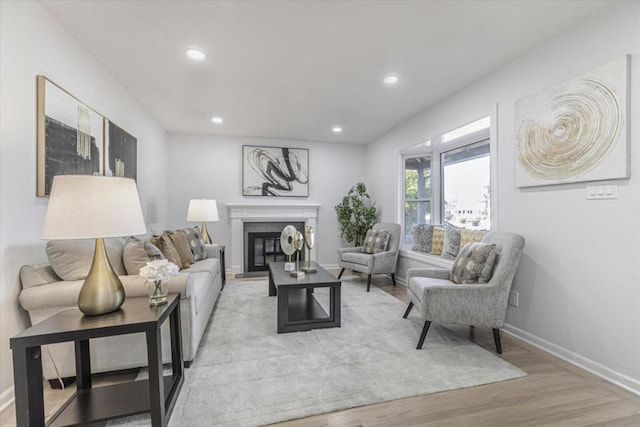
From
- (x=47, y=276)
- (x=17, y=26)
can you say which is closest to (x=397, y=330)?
(x=47, y=276)

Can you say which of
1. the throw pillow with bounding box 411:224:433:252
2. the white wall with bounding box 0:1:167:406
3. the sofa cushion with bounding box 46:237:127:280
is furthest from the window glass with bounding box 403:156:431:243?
the white wall with bounding box 0:1:167:406

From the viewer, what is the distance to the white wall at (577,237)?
6.03 feet

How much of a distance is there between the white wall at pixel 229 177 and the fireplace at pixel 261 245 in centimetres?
38

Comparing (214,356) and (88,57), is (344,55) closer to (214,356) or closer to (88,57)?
(88,57)

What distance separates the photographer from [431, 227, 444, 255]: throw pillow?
12.8 ft

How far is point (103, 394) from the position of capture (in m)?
1.64

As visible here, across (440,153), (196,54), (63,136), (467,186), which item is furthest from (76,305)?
(440,153)

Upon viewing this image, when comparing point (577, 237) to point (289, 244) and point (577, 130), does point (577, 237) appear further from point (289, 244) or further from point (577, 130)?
point (289, 244)

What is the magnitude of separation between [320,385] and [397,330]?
1.11 meters

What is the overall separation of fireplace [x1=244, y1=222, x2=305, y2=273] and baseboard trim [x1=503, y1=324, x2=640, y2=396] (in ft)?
12.3

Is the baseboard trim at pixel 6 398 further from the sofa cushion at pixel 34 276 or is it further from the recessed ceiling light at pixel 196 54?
the recessed ceiling light at pixel 196 54

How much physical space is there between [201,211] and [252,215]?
3.64ft

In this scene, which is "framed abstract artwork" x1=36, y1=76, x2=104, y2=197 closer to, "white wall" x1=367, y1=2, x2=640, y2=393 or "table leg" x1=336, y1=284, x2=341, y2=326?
"table leg" x1=336, y1=284, x2=341, y2=326

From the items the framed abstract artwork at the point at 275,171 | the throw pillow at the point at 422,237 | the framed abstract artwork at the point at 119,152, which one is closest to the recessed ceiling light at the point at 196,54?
the framed abstract artwork at the point at 119,152
